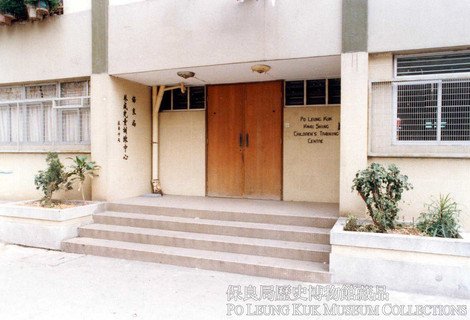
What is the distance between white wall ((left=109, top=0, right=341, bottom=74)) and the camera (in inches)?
231

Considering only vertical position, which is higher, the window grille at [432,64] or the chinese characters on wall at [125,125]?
the window grille at [432,64]

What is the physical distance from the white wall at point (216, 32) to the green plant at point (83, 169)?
1.92 meters

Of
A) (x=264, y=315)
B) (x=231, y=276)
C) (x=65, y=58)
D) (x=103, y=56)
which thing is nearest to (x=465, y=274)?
(x=264, y=315)

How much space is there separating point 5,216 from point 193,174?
12.7 ft

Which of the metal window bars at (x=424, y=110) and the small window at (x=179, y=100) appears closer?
the metal window bars at (x=424, y=110)

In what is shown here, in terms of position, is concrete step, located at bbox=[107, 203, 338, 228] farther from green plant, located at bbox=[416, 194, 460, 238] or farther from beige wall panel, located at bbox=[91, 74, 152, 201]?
green plant, located at bbox=[416, 194, 460, 238]

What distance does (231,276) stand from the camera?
16.4ft

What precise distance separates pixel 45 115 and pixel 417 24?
785 centimetres

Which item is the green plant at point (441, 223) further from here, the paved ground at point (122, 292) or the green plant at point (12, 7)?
the green plant at point (12, 7)

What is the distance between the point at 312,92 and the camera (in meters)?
7.55

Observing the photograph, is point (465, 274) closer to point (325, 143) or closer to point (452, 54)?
point (452, 54)

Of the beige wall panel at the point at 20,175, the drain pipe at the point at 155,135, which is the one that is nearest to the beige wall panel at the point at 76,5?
the drain pipe at the point at 155,135

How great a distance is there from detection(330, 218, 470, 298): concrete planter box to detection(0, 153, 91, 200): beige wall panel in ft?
21.1

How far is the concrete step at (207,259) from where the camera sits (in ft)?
15.8
